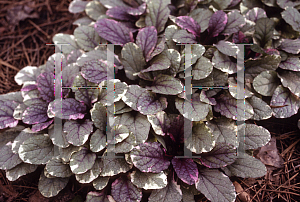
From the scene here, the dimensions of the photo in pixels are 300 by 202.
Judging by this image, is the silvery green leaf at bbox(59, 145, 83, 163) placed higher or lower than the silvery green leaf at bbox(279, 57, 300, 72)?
lower

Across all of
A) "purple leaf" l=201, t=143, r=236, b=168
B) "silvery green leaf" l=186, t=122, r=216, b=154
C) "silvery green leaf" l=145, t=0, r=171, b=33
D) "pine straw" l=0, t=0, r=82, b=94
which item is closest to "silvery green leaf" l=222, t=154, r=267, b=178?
"purple leaf" l=201, t=143, r=236, b=168

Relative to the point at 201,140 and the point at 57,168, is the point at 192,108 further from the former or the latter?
the point at 57,168

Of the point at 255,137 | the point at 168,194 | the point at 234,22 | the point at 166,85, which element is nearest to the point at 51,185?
the point at 168,194

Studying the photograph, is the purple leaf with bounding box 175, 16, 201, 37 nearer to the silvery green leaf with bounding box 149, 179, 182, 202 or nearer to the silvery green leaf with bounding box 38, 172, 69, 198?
the silvery green leaf with bounding box 149, 179, 182, 202

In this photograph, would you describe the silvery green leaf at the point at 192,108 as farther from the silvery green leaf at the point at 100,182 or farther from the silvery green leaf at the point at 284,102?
the silvery green leaf at the point at 100,182

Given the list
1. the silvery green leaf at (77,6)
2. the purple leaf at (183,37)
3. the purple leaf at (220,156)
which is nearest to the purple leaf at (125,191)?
the purple leaf at (220,156)
